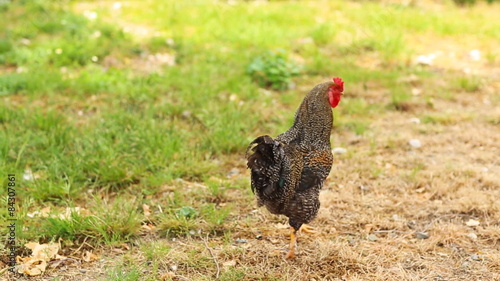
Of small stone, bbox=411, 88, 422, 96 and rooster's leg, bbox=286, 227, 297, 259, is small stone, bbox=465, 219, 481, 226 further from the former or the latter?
small stone, bbox=411, 88, 422, 96

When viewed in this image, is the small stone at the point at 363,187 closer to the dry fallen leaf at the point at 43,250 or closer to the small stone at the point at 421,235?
the small stone at the point at 421,235

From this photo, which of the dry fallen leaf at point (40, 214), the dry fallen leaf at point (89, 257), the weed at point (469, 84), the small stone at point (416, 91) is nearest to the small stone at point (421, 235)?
the dry fallen leaf at point (89, 257)

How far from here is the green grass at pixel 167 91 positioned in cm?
433

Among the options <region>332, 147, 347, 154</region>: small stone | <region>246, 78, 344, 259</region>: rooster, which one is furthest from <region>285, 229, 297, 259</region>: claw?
<region>332, 147, 347, 154</region>: small stone

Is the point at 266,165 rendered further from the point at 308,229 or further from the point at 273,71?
the point at 273,71

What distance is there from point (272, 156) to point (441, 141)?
2.88m

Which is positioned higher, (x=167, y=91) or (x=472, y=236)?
(x=167, y=91)

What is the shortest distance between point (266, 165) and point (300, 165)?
0.29 meters

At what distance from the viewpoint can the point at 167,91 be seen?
642 cm

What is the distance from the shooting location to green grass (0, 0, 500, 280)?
4332 millimetres

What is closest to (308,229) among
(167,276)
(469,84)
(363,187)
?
(363,187)

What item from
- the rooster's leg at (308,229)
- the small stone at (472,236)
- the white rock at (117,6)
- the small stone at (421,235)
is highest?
the white rock at (117,6)

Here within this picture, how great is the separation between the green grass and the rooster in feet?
2.42

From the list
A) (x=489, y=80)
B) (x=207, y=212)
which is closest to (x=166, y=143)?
(x=207, y=212)
